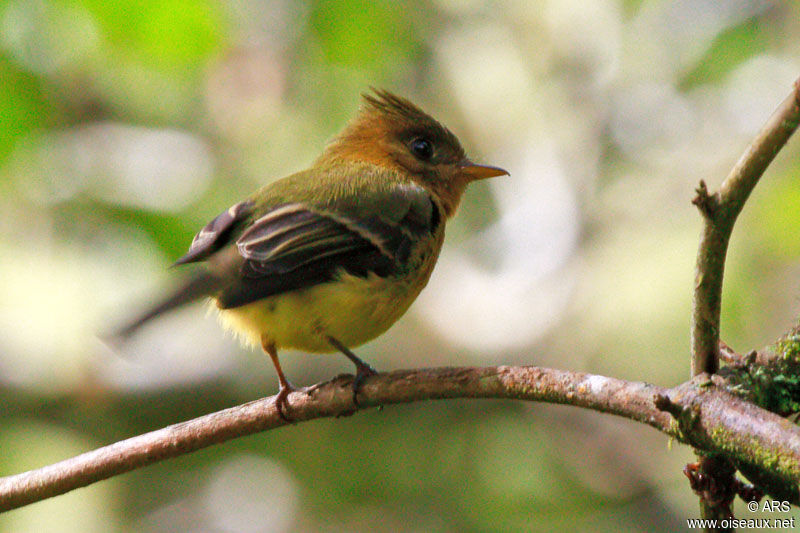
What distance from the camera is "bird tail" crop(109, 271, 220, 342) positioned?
3158 millimetres

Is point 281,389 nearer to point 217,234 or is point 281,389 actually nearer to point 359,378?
point 359,378

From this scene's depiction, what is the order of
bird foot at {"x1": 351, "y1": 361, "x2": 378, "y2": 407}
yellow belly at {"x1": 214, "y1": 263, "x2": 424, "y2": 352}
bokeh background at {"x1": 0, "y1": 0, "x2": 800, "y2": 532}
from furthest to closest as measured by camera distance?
→ bokeh background at {"x1": 0, "y1": 0, "x2": 800, "y2": 532} → yellow belly at {"x1": 214, "y1": 263, "x2": 424, "y2": 352} → bird foot at {"x1": 351, "y1": 361, "x2": 378, "y2": 407}

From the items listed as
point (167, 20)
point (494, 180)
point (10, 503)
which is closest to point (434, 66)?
point (494, 180)

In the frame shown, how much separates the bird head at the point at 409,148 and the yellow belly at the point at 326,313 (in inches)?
41.5

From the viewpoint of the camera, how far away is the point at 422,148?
5.03 m

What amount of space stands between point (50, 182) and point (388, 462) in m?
2.30

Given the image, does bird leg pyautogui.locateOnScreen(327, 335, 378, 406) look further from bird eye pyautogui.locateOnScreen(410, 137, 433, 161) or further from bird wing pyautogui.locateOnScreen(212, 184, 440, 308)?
bird eye pyautogui.locateOnScreen(410, 137, 433, 161)


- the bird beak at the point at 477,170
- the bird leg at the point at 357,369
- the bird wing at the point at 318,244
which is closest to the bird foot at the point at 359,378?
the bird leg at the point at 357,369

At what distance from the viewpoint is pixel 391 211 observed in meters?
4.24

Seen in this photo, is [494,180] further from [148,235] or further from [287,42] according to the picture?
[148,235]

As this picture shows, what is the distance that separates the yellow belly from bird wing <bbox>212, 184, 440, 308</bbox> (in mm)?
58

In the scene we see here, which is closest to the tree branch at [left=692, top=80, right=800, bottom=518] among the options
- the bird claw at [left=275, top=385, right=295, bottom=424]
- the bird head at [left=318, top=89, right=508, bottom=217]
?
the bird claw at [left=275, top=385, right=295, bottom=424]

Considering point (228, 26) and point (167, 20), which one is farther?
point (228, 26)

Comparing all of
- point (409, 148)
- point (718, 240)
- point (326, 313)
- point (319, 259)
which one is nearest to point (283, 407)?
point (326, 313)
